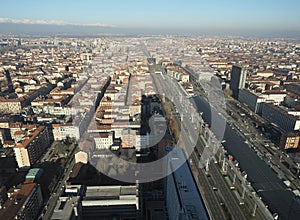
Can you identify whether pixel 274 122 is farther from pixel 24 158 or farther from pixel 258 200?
pixel 24 158

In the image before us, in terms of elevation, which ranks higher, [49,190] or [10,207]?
[10,207]

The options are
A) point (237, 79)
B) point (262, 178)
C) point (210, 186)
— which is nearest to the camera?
point (210, 186)

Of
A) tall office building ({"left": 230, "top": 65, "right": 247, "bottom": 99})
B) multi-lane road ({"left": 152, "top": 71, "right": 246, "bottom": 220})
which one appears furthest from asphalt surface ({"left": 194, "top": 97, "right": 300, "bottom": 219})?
tall office building ({"left": 230, "top": 65, "right": 247, "bottom": 99})

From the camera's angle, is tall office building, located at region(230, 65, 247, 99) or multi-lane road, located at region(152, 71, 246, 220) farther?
tall office building, located at region(230, 65, 247, 99)

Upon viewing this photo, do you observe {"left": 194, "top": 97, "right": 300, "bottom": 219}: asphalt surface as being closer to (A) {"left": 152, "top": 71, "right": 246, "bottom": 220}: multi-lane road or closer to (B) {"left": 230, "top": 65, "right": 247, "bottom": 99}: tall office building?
(A) {"left": 152, "top": 71, "right": 246, "bottom": 220}: multi-lane road

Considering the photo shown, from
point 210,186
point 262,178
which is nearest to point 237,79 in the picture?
point 262,178

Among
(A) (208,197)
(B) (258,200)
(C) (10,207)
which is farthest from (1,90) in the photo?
(B) (258,200)

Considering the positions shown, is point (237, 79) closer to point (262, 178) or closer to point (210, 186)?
point (262, 178)
